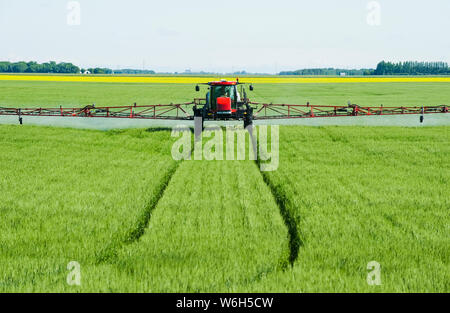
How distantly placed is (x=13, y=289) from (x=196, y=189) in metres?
6.02

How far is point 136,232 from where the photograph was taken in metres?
8.02

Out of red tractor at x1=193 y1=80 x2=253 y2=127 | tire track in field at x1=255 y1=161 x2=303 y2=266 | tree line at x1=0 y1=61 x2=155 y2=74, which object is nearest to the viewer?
tire track in field at x1=255 y1=161 x2=303 y2=266

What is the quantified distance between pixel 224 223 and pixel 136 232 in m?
1.82

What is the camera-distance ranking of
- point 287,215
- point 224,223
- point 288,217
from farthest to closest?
point 287,215 → point 288,217 → point 224,223

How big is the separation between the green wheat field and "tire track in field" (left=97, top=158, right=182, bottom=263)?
30 millimetres

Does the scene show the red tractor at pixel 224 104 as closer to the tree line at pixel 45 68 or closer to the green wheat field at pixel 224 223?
the green wheat field at pixel 224 223

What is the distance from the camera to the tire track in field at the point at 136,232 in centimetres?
684

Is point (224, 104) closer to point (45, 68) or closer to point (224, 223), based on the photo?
point (224, 223)

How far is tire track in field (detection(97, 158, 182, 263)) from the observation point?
6.84 meters

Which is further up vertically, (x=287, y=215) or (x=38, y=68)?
(x=38, y=68)

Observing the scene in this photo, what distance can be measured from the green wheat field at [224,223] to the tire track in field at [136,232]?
3 centimetres

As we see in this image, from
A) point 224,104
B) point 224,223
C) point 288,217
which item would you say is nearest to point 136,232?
point 224,223

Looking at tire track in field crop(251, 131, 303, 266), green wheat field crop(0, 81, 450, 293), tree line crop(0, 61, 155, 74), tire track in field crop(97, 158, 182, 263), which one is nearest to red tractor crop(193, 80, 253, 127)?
green wheat field crop(0, 81, 450, 293)

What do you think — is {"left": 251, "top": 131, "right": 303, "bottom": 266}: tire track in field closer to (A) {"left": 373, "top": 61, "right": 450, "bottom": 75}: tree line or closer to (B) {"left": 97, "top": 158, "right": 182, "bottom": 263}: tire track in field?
(B) {"left": 97, "top": 158, "right": 182, "bottom": 263}: tire track in field
